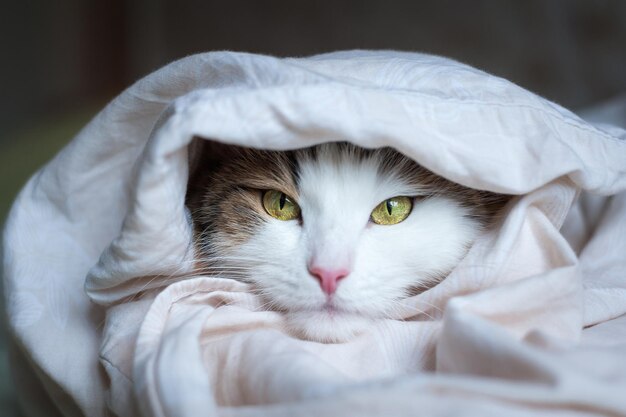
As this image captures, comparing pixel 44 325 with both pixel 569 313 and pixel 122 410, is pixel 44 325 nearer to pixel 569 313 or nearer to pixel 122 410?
pixel 122 410

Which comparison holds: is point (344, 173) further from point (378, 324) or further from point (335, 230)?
point (378, 324)

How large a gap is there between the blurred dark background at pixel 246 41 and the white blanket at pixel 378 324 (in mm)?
438

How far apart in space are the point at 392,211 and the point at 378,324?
0.16 metres

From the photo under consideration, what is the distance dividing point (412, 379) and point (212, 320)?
0.95 ft

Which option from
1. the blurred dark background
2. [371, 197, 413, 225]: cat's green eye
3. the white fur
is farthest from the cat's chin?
the blurred dark background

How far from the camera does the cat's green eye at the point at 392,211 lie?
0.83 meters

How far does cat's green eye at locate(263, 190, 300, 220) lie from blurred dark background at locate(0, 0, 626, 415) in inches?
22.8

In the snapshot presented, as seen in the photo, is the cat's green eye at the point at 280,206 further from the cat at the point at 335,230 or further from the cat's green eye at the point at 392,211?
the cat's green eye at the point at 392,211

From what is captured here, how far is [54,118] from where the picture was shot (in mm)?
2441

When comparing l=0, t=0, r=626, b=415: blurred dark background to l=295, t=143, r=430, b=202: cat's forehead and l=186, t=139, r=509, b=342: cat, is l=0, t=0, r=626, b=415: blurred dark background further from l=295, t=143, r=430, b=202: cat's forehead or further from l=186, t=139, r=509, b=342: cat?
l=295, t=143, r=430, b=202: cat's forehead

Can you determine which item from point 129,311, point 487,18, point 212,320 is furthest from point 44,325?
point 487,18

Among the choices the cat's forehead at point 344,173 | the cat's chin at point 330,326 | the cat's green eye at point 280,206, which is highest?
the cat's forehead at point 344,173

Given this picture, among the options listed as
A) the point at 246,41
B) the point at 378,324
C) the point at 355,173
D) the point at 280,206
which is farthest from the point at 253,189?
the point at 246,41

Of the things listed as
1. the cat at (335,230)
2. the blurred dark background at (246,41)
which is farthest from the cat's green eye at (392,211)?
the blurred dark background at (246,41)
